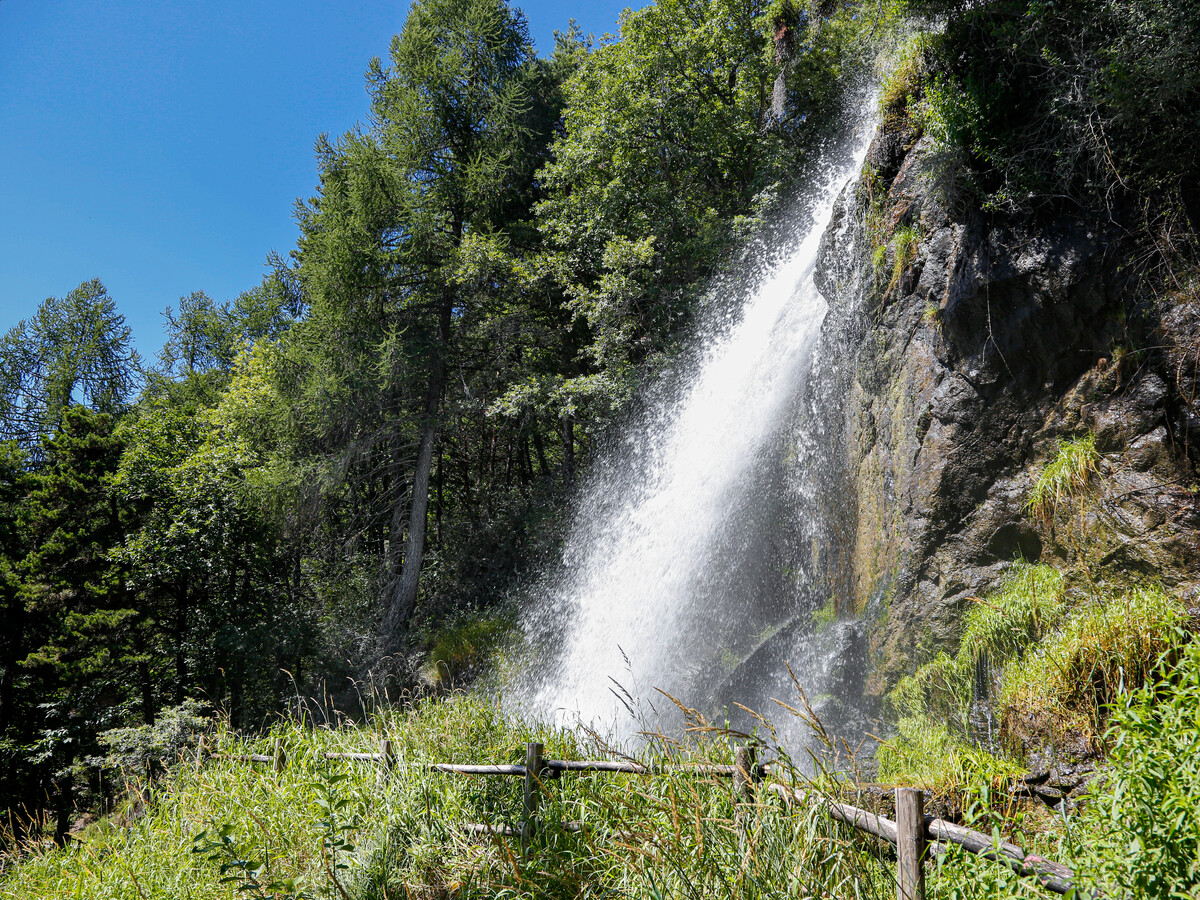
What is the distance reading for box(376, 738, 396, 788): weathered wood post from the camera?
4.80m

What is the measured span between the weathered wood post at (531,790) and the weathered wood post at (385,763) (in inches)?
42.0

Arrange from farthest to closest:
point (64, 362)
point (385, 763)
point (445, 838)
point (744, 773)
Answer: point (64, 362) → point (385, 763) → point (445, 838) → point (744, 773)

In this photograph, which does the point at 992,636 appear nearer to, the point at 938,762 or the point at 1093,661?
the point at 1093,661

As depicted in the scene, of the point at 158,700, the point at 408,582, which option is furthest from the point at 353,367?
the point at 158,700

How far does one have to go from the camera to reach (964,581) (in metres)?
5.72

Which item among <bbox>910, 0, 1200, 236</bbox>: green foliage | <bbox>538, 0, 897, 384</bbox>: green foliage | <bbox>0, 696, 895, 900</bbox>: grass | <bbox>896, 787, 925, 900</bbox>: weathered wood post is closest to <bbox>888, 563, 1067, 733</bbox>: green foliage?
<bbox>0, 696, 895, 900</bbox>: grass

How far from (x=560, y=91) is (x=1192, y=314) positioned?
17.1 metres

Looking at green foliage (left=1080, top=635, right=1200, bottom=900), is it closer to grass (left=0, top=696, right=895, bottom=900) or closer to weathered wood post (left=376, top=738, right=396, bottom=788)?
grass (left=0, top=696, right=895, bottom=900)

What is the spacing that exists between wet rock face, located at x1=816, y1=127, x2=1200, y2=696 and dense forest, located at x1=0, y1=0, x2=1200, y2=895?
653 cm

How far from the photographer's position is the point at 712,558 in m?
9.19

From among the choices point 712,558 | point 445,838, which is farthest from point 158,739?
point 712,558

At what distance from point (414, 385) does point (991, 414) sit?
12.9 meters

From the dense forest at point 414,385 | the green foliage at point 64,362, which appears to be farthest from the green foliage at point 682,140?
the green foliage at point 64,362

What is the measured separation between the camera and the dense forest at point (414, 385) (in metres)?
14.1
